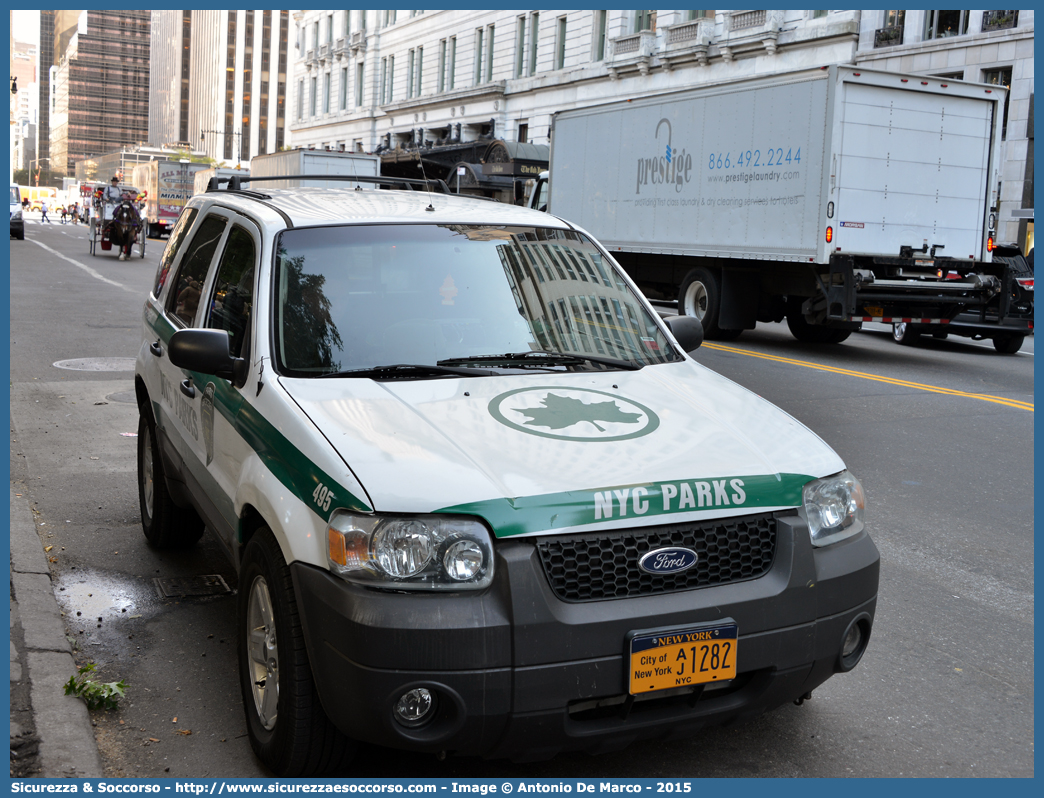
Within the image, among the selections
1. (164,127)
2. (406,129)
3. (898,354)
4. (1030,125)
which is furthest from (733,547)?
(164,127)

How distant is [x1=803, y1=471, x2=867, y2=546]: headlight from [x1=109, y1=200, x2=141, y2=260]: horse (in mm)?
30488

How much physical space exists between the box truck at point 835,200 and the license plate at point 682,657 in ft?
39.3

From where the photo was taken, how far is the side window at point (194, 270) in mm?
4848

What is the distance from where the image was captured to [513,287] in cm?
436

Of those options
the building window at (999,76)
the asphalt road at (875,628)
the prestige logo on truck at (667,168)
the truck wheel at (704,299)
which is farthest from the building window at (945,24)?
the asphalt road at (875,628)

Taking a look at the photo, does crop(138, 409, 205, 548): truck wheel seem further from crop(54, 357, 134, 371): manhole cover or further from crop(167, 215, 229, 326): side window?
crop(54, 357, 134, 371): manhole cover

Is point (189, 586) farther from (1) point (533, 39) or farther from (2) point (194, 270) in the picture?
(1) point (533, 39)

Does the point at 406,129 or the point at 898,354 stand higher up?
the point at 406,129

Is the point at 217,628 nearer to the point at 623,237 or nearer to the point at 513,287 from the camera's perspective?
the point at 513,287

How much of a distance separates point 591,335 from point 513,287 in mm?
361

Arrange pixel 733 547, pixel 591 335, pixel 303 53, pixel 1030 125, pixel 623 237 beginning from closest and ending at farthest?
pixel 733 547, pixel 591 335, pixel 623 237, pixel 1030 125, pixel 303 53

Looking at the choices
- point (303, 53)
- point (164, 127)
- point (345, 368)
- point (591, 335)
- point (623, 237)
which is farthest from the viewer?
point (164, 127)

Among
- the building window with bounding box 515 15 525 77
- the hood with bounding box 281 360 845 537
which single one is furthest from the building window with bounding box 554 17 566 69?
the hood with bounding box 281 360 845 537

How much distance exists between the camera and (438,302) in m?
4.16
